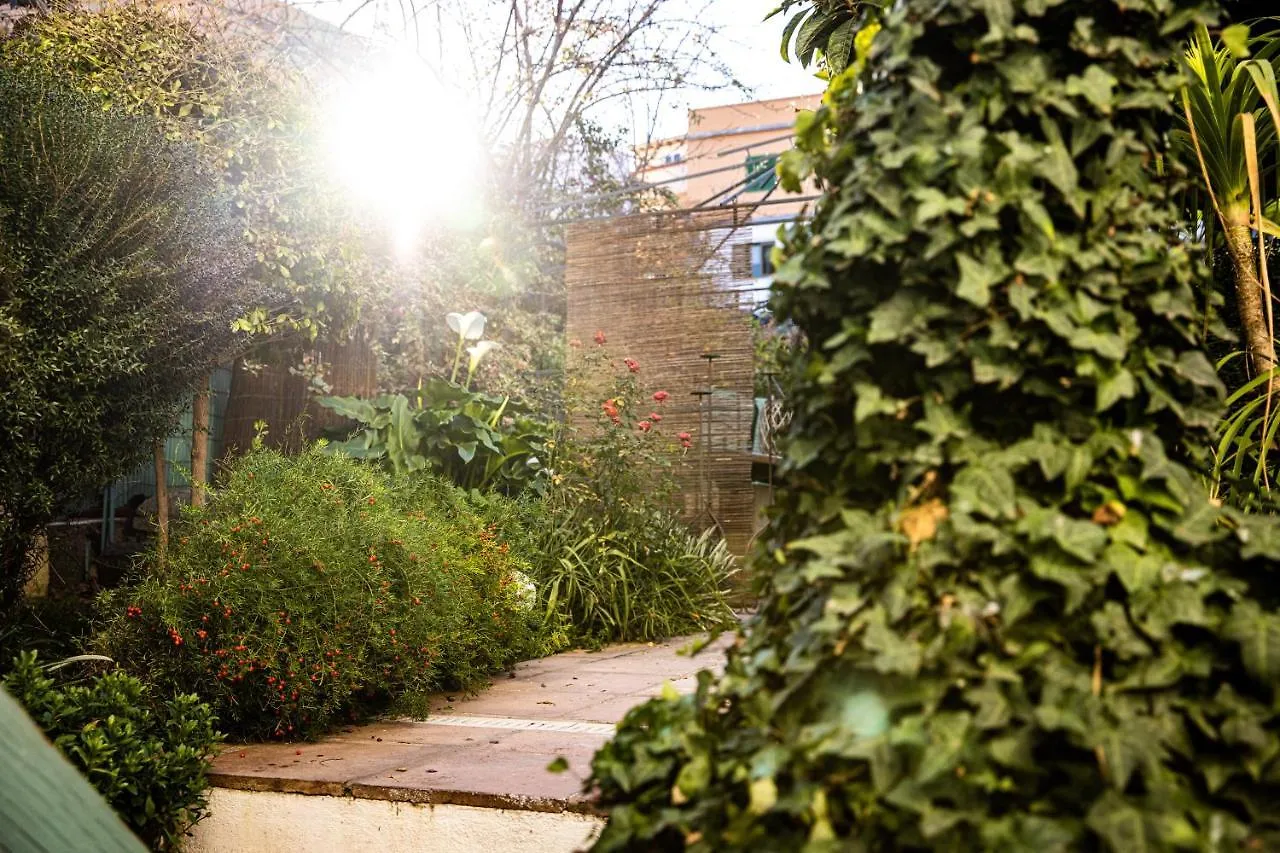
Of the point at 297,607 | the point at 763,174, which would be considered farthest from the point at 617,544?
the point at 763,174

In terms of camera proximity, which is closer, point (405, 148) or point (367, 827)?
point (367, 827)

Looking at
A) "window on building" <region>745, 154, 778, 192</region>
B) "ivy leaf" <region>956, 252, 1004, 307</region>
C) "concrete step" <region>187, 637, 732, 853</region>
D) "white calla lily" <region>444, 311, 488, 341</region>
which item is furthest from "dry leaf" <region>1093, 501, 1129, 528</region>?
"white calla lily" <region>444, 311, 488, 341</region>

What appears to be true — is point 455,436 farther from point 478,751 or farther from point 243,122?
point 478,751

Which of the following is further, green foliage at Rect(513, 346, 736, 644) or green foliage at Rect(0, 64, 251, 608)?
green foliage at Rect(513, 346, 736, 644)

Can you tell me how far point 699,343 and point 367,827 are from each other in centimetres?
499

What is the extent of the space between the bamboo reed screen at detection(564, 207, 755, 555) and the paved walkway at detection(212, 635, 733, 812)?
2.64 meters

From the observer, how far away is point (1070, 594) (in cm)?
102

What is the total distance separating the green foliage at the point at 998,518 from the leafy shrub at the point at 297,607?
87.7 inches

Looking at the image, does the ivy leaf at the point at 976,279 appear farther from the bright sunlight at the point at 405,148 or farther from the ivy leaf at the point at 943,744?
the bright sunlight at the point at 405,148

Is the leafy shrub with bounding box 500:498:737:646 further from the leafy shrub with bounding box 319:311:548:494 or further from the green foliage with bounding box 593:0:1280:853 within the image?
the green foliage with bounding box 593:0:1280:853

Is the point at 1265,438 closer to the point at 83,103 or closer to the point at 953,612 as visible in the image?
the point at 953,612

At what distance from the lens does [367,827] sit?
2607 millimetres

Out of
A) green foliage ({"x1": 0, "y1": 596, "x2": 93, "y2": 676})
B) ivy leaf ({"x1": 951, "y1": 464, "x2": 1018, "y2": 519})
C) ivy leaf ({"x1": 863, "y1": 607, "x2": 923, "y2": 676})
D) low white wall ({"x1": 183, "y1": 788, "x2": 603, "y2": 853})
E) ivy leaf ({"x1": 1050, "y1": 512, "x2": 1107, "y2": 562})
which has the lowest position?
low white wall ({"x1": 183, "y1": 788, "x2": 603, "y2": 853})

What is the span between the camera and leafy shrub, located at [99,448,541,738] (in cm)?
319
